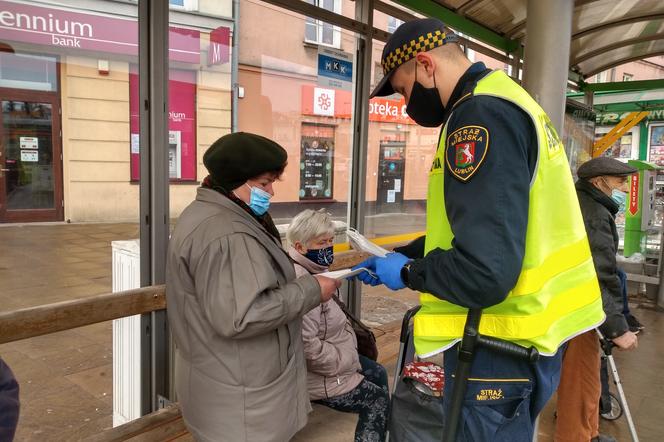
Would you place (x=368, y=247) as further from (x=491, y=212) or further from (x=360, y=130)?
(x=360, y=130)

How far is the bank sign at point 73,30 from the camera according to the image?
101 inches

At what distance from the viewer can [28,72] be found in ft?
8.91

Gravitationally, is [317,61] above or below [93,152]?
above

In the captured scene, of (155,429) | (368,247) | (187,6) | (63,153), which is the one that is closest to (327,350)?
(368,247)

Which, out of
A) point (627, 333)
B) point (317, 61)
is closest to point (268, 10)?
point (317, 61)

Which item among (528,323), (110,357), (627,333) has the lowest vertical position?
(110,357)

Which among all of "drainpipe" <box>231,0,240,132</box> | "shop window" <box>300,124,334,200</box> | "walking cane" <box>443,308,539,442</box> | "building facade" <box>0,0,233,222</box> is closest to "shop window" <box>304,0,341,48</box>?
"drainpipe" <box>231,0,240,132</box>

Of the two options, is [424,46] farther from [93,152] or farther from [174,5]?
[93,152]

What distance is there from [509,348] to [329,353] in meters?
1.37

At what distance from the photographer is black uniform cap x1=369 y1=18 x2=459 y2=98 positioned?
1.58m

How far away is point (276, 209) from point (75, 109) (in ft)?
5.22

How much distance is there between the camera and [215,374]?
6.33 ft

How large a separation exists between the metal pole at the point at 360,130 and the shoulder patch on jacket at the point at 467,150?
3230 millimetres

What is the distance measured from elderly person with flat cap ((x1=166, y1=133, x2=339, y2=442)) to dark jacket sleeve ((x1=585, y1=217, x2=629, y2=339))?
1.71 meters
